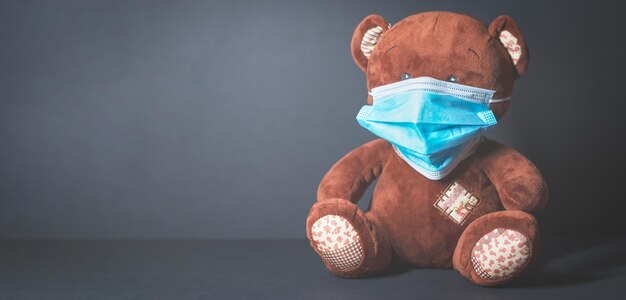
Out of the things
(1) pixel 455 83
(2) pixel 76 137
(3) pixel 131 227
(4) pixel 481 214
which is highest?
(2) pixel 76 137

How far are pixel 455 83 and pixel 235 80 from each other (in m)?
1.06

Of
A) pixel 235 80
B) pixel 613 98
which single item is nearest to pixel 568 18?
pixel 613 98

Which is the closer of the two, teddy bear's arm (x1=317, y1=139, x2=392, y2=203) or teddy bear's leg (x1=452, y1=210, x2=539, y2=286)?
teddy bear's leg (x1=452, y1=210, x2=539, y2=286)

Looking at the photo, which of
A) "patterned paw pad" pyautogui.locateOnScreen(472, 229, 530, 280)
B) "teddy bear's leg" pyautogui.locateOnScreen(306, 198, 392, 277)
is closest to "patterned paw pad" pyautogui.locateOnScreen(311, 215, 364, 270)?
"teddy bear's leg" pyautogui.locateOnScreen(306, 198, 392, 277)

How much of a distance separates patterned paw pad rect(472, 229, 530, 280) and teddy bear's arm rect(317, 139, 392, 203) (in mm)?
427

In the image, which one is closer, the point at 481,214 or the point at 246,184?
the point at 481,214

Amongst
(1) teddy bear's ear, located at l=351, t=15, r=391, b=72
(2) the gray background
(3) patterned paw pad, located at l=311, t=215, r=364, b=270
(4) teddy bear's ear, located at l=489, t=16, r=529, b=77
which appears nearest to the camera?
(3) patterned paw pad, located at l=311, t=215, r=364, b=270

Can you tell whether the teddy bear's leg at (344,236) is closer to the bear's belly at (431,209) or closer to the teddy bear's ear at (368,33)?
the bear's belly at (431,209)

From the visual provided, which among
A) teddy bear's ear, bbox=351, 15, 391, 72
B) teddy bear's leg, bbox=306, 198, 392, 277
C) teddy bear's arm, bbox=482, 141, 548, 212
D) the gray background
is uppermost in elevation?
the gray background

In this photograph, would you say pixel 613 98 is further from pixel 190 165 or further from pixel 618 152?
pixel 190 165

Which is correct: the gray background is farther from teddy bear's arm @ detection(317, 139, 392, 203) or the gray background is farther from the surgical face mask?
the surgical face mask

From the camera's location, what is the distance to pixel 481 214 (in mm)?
2041

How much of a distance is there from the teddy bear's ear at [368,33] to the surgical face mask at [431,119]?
0.17m

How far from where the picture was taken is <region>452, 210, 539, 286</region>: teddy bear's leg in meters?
1.80
